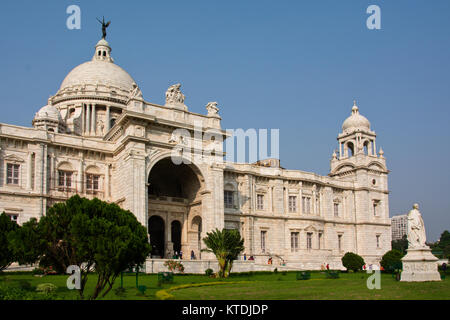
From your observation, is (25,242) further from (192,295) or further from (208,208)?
(208,208)

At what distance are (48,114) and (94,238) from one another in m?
39.2

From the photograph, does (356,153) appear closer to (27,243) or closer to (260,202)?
(260,202)

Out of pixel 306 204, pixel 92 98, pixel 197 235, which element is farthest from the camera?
pixel 92 98

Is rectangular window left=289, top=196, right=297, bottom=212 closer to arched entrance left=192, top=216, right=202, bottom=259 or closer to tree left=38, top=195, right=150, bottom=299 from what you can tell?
arched entrance left=192, top=216, right=202, bottom=259

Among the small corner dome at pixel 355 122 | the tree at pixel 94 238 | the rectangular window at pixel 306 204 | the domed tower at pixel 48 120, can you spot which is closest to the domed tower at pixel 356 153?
the small corner dome at pixel 355 122

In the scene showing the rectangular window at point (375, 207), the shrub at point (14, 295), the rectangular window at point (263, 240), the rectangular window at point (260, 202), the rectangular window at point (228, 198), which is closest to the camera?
the shrub at point (14, 295)

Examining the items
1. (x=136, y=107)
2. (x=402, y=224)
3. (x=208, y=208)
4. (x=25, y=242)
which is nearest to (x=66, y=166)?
(x=136, y=107)

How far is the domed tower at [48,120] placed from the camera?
5189 cm

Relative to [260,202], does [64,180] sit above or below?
above

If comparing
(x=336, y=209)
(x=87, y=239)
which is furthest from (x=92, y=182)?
(x=336, y=209)

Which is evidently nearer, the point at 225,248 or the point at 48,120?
the point at 225,248

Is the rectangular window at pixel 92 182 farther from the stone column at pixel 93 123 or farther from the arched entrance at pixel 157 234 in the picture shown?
the stone column at pixel 93 123

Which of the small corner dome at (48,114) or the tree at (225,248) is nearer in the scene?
the tree at (225,248)

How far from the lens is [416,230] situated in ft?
81.9
